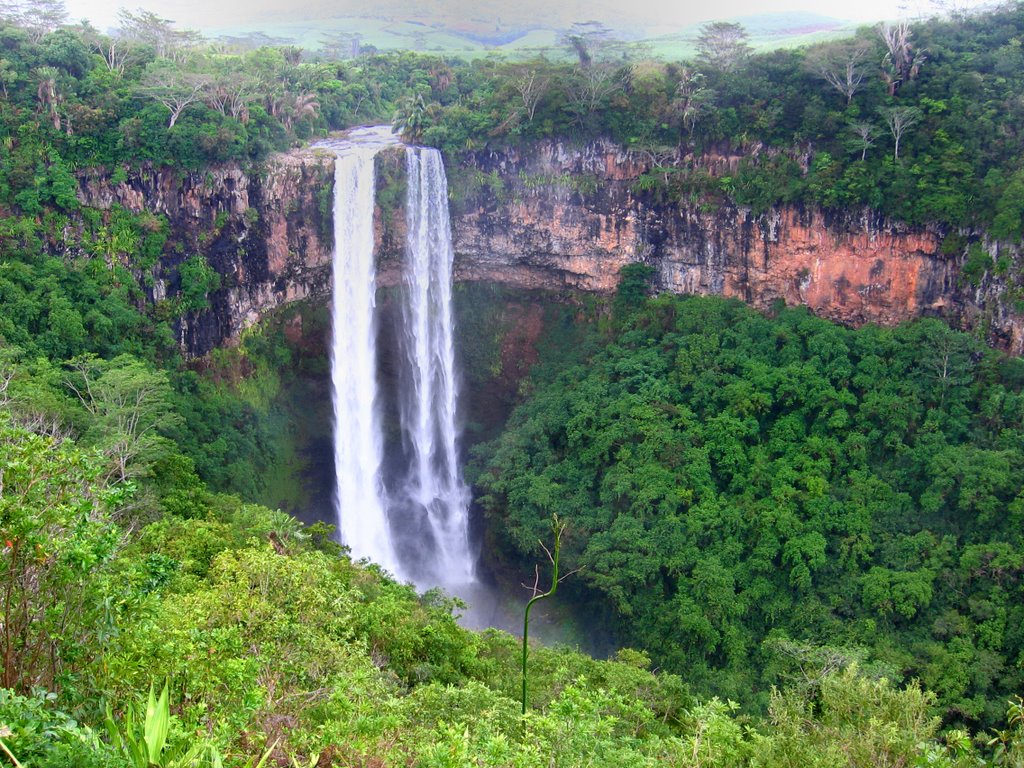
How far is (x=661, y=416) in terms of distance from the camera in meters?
25.4

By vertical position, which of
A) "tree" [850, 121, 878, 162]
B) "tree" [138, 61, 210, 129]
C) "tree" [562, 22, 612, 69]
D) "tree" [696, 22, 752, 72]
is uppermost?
"tree" [562, 22, 612, 69]

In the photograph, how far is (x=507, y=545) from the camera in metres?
26.1

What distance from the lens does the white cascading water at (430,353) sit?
28.5m

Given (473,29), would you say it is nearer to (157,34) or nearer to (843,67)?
(157,34)

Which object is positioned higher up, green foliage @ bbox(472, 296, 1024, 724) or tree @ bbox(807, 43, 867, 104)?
tree @ bbox(807, 43, 867, 104)

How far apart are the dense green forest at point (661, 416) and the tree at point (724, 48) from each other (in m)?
0.22

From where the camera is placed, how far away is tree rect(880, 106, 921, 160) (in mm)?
24734

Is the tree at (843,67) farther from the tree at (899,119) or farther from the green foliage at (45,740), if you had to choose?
the green foliage at (45,740)

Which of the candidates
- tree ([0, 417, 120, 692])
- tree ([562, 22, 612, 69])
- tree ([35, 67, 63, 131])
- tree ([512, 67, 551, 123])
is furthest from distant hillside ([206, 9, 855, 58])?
tree ([0, 417, 120, 692])

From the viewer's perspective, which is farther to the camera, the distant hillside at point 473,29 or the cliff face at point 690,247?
the distant hillside at point 473,29

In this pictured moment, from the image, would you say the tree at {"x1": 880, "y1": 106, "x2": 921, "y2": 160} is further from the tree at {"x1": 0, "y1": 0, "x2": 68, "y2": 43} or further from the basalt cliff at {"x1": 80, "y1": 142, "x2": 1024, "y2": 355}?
the tree at {"x1": 0, "y1": 0, "x2": 68, "y2": 43}

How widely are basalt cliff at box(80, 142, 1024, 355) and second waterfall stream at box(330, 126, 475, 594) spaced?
→ 68cm

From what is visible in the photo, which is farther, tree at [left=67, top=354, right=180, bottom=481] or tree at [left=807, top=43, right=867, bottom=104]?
tree at [left=807, top=43, right=867, bottom=104]

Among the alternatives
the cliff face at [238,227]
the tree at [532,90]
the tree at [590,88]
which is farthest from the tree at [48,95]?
the tree at [590,88]
